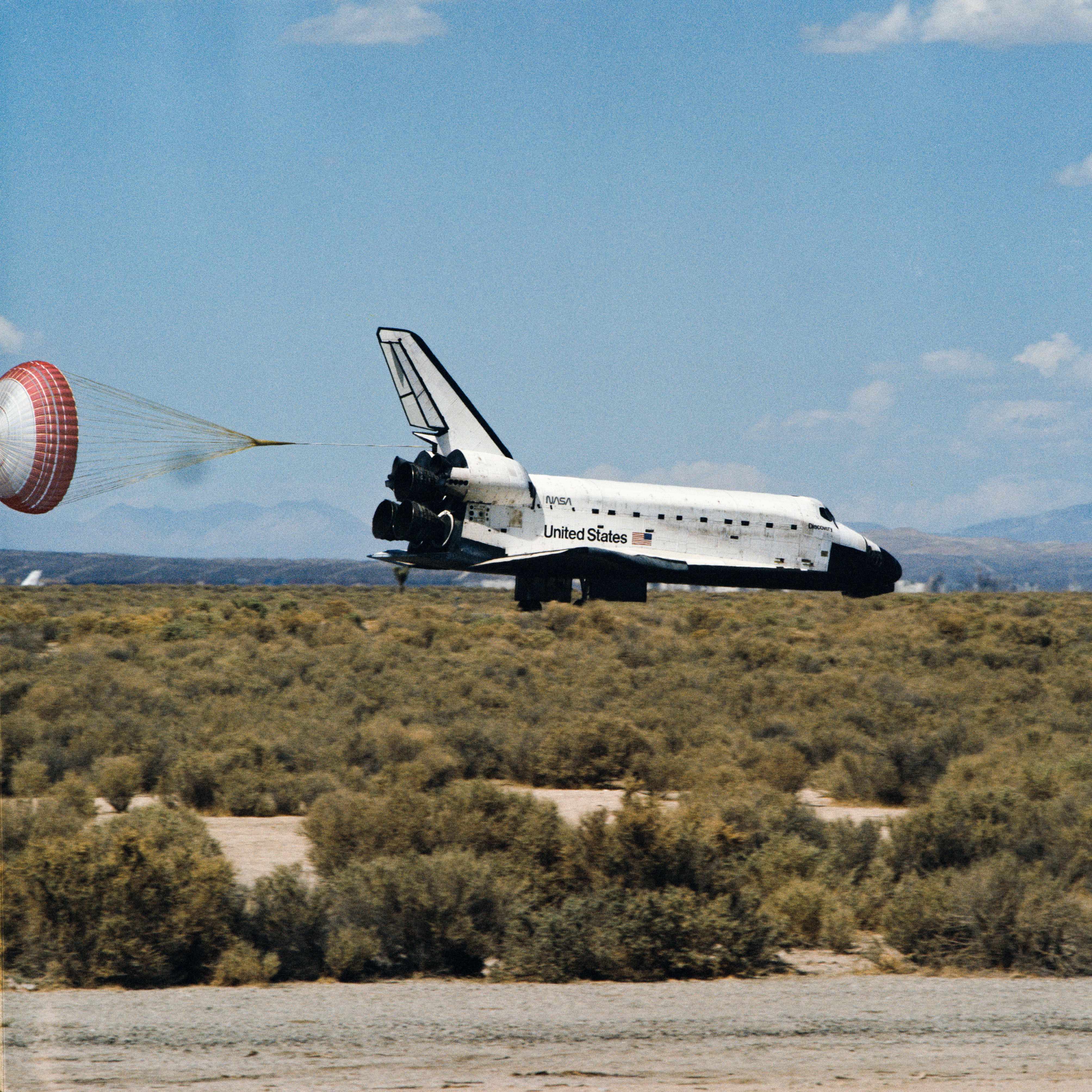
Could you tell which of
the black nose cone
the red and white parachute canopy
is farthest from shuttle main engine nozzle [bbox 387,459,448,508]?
the red and white parachute canopy

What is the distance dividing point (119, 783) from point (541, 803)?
678cm

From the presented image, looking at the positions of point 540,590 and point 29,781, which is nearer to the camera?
point 29,781

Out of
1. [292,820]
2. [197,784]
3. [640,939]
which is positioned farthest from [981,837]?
[197,784]

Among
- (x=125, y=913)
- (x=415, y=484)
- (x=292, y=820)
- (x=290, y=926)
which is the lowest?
(x=292, y=820)

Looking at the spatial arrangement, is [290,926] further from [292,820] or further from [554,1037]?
[292,820]

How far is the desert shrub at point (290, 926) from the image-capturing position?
34.1 ft

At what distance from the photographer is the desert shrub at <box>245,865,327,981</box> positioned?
34.1 feet

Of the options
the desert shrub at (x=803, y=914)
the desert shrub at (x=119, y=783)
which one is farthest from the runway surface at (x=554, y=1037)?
the desert shrub at (x=119, y=783)

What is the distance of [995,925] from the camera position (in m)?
11.0

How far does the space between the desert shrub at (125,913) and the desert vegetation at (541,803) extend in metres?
0.02

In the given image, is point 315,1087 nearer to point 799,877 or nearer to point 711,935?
point 711,935

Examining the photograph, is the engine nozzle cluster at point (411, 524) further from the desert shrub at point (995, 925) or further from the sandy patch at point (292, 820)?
the desert shrub at point (995, 925)

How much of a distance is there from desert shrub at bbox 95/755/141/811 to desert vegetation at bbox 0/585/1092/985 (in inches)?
1.5

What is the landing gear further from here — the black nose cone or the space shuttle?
the black nose cone
